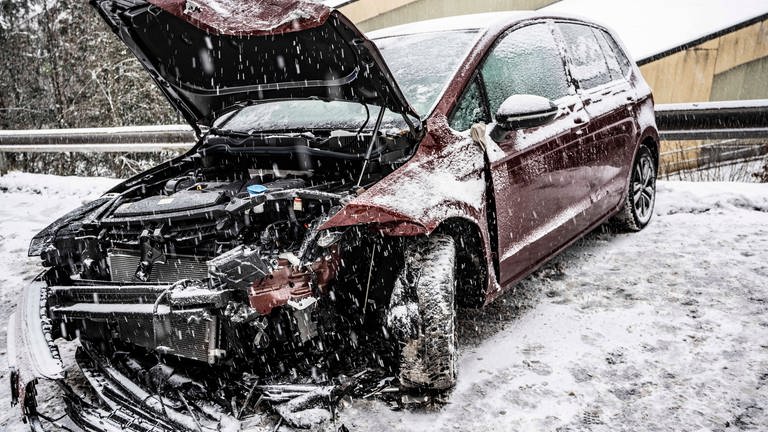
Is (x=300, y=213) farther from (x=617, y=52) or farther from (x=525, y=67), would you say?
(x=617, y=52)

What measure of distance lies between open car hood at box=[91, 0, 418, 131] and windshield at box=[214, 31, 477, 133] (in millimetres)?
180

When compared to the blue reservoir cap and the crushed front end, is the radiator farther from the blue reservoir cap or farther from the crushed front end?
the blue reservoir cap

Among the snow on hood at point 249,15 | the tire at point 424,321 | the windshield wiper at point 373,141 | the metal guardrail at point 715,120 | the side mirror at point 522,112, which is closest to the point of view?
the snow on hood at point 249,15

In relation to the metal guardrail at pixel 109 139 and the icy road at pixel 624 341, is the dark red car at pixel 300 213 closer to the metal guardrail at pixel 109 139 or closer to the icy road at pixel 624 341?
the icy road at pixel 624 341

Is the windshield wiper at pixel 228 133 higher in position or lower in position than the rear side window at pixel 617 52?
lower

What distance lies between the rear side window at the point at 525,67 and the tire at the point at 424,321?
111 centimetres

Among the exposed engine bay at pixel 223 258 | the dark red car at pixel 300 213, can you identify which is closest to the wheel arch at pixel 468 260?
the dark red car at pixel 300 213

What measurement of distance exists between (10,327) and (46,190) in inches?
239

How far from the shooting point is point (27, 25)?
12.6 metres

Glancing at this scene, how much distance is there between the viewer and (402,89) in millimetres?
3230

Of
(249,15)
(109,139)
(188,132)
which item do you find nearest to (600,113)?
(249,15)

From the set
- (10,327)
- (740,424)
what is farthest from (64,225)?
(740,424)

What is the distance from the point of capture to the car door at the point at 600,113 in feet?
13.0

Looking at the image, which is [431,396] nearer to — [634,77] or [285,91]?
[285,91]
